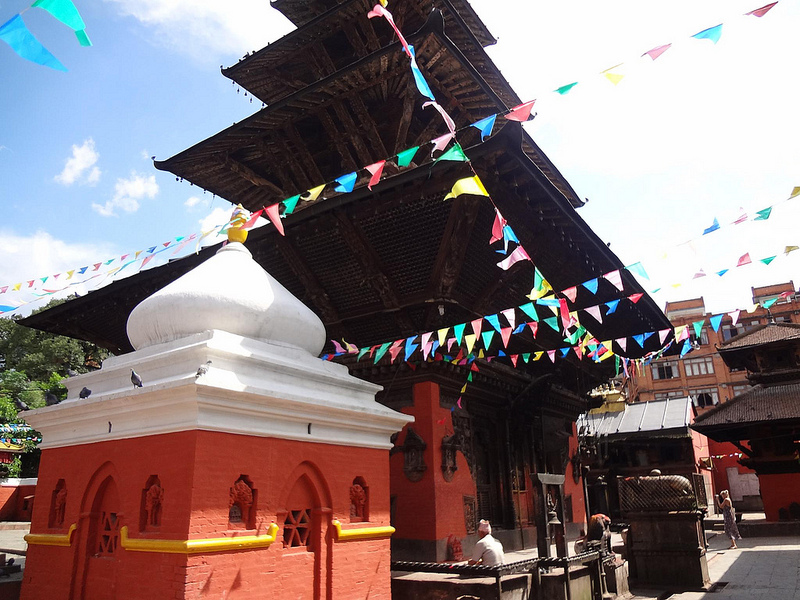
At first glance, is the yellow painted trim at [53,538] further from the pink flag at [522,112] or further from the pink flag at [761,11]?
the pink flag at [761,11]

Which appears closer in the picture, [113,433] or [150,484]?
[150,484]

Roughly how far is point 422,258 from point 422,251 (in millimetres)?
131

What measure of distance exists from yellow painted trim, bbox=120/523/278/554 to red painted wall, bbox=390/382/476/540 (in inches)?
163

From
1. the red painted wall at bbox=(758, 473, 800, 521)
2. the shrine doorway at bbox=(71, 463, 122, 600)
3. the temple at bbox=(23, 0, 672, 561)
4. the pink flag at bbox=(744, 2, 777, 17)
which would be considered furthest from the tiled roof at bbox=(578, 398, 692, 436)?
the shrine doorway at bbox=(71, 463, 122, 600)

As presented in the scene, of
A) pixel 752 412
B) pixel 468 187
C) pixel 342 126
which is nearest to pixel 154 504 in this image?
pixel 468 187

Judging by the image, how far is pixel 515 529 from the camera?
36.8ft

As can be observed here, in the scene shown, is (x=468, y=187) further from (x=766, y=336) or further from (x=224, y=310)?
(x=766, y=336)

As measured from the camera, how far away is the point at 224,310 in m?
5.98

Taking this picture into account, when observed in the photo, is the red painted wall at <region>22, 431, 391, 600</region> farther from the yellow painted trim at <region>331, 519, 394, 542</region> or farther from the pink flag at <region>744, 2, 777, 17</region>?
the pink flag at <region>744, 2, 777, 17</region>

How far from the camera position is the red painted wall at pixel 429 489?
8.90m

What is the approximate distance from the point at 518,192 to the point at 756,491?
34559mm

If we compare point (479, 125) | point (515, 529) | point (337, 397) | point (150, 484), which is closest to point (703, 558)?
point (515, 529)

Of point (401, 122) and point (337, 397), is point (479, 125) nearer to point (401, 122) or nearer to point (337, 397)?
point (337, 397)

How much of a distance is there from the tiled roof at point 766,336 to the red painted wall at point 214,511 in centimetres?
2153
